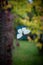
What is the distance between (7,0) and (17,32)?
2.60 ft

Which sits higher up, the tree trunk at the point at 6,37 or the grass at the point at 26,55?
the tree trunk at the point at 6,37

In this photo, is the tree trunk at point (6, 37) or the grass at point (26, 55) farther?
the grass at point (26, 55)

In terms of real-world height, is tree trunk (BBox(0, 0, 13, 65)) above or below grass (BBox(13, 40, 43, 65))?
above

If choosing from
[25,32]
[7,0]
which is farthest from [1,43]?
[7,0]

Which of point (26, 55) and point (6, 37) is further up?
point (6, 37)

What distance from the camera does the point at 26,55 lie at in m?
5.77

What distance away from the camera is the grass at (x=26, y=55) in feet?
18.7

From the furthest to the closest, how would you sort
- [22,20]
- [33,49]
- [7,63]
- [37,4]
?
[33,49] → [7,63] → [22,20] → [37,4]

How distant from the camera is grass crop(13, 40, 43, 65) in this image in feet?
18.7

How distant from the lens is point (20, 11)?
496 centimetres

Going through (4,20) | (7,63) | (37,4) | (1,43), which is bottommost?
(7,63)

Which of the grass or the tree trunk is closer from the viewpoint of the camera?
the tree trunk

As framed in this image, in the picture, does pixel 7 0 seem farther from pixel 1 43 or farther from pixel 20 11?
pixel 1 43

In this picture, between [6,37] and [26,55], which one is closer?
[6,37]
